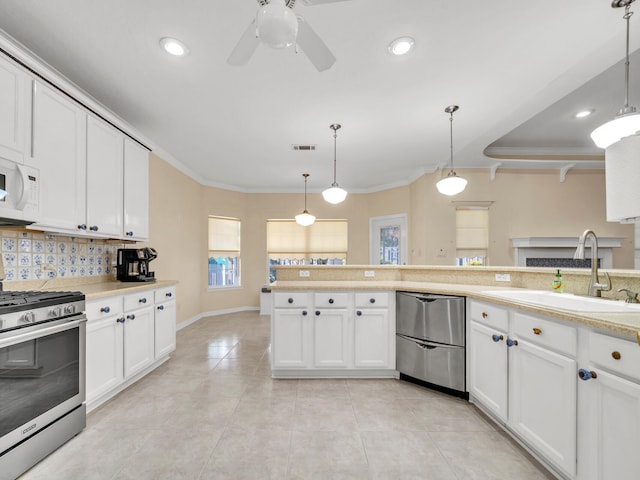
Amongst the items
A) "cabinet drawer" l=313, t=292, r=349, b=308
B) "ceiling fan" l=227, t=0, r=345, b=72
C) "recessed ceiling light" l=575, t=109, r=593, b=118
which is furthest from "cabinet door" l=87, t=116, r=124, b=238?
"recessed ceiling light" l=575, t=109, r=593, b=118

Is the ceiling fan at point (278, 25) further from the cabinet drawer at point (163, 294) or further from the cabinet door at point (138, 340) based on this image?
the cabinet drawer at point (163, 294)

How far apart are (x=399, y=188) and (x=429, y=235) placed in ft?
4.54

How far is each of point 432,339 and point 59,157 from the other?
3363 millimetres

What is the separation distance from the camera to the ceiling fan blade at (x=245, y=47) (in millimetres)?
1486

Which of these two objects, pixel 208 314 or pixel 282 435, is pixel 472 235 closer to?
pixel 282 435

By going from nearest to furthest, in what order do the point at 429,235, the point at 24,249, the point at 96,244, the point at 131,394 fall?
1. the point at 24,249
2. the point at 131,394
3. the point at 96,244
4. the point at 429,235

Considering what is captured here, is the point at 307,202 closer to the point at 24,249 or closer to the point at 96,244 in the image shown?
the point at 96,244

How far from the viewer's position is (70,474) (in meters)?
1.63

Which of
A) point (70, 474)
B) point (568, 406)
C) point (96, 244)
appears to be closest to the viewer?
point (568, 406)

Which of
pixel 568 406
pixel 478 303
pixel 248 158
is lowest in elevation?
pixel 568 406

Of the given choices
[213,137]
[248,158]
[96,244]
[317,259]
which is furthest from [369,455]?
[317,259]

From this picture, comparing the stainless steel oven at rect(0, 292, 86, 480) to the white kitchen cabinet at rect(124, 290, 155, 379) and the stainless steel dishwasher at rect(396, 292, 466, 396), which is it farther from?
the stainless steel dishwasher at rect(396, 292, 466, 396)

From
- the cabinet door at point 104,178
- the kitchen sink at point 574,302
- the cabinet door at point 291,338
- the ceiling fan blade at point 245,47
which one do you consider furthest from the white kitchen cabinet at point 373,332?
the cabinet door at point 104,178

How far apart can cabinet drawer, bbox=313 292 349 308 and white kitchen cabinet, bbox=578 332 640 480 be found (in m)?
1.81
